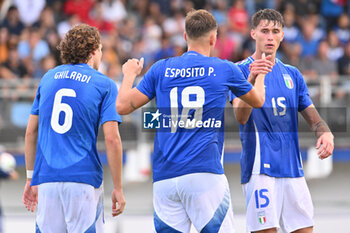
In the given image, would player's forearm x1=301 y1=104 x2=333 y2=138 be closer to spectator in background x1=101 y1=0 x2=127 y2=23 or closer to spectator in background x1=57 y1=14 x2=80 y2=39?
spectator in background x1=57 y1=14 x2=80 y2=39

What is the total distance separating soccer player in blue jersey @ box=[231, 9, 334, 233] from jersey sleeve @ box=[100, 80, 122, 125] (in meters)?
1.27

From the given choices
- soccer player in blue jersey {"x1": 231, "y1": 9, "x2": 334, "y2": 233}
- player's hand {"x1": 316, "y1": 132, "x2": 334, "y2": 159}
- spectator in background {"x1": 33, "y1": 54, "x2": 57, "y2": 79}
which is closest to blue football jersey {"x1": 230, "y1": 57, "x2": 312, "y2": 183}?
soccer player in blue jersey {"x1": 231, "y1": 9, "x2": 334, "y2": 233}

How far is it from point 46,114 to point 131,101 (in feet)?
2.66

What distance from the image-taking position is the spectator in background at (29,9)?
15.7 metres

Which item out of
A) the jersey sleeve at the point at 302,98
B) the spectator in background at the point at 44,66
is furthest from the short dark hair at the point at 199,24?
the spectator in background at the point at 44,66

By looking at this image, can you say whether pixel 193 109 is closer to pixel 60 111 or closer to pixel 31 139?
pixel 60 111

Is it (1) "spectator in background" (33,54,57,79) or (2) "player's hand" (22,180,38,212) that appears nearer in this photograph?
(2) "player's hand" (22,180,38,212)

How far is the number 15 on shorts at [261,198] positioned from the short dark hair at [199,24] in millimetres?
1695

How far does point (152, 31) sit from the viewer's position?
15.7m

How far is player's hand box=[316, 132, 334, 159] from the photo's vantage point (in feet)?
20.0

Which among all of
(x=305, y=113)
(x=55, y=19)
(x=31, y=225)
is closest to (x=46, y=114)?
(x=305, y=113)

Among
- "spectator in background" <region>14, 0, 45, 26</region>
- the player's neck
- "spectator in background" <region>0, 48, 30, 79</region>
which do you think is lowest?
the player's neck

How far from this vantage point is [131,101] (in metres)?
5.58

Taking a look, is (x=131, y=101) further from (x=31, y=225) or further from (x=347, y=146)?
(x=347, y=146)
